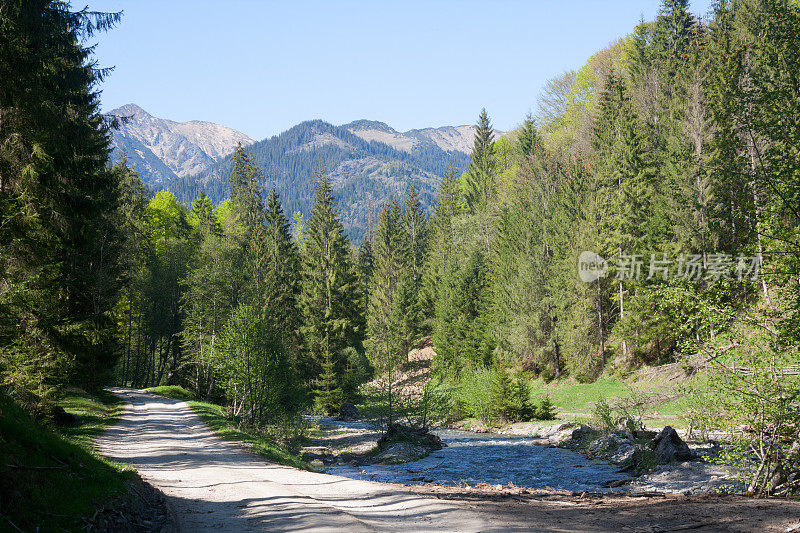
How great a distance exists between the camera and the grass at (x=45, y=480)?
5590 mm

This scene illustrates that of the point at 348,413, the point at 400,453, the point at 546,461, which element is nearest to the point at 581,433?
the point at 546,461

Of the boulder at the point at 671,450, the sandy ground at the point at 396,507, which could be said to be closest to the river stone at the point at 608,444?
the boulder at the point at 671,450

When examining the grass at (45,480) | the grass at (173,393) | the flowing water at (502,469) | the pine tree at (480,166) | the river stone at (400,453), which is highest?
the pine tree at (480,166)

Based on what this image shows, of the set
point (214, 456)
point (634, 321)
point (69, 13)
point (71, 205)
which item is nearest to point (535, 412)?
point (634, 321)

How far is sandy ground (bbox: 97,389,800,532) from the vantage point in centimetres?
714

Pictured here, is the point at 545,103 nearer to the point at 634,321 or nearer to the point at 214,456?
the point at 634,321

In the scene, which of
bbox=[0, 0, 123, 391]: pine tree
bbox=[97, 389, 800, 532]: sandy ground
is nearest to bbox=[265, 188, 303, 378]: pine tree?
bbox=[0, 0, 123, 391]: pine tree

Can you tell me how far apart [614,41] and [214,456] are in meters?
63.5

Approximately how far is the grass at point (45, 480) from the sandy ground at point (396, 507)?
142 cm

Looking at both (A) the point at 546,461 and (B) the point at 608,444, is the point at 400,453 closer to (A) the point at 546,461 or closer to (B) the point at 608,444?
(A) the point at 546,461

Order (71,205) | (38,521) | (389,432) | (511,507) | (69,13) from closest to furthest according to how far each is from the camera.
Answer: (38,521) < (511,507) < (69,13) < (71,205) < (389,432)

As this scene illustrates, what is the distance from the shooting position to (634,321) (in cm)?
3266

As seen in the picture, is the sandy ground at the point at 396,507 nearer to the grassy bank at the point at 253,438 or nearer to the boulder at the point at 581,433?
the grassy bank at the point at 253,438

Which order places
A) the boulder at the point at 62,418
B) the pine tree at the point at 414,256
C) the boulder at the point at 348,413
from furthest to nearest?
the pine tree at the point at 414,256, the boulder at the point at 348,413, the boulder at the point at 62,418
